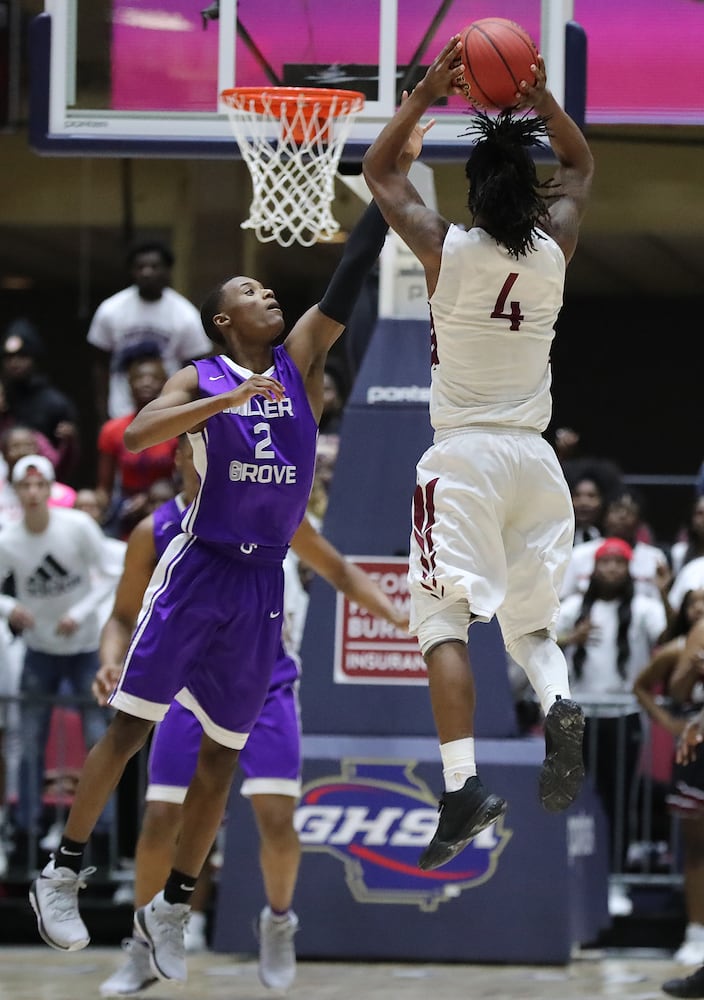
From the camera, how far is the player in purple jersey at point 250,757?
→ 7.15 metres

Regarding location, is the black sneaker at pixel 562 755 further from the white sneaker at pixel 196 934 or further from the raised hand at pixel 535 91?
the white sneaker at pixel 196 934

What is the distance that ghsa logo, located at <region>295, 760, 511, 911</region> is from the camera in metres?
8.53

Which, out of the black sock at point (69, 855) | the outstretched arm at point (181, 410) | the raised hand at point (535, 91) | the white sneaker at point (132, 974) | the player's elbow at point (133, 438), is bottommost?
the white sneaker at point (132, 974)

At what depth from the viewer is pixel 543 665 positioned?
575 centimetres

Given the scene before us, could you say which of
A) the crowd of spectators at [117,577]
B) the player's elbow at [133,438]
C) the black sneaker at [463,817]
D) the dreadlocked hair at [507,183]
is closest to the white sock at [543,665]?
the black sneaker at [463,817]

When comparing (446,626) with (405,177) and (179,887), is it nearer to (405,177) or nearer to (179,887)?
(405,177)

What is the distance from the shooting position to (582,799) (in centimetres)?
917

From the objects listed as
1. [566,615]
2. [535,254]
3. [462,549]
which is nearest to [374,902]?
[566,615]

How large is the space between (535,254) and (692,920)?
13.8 ft

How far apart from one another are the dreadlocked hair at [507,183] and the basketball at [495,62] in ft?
0.22

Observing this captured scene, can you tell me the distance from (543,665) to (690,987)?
6.79ft

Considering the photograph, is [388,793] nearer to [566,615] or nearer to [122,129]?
[566,615]

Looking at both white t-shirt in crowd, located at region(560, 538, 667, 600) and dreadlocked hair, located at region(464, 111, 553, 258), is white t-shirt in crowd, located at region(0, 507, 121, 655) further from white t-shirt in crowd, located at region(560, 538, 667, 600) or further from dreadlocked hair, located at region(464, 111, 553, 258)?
dreadlocked hair, located at region(464, 111, 553, 258)

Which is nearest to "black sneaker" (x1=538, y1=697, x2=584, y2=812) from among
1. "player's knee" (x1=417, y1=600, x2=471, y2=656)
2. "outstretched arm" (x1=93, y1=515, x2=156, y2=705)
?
"player's knee" (x1=417, y1=600, x2=471, y2=656)
